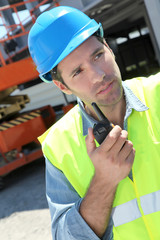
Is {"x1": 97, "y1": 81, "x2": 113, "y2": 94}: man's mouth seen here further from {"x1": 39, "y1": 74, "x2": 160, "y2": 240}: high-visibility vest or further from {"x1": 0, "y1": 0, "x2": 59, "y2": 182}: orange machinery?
{"x1": 0, "y1": 0, "x2": 59, "y2": 182}: orange machinery

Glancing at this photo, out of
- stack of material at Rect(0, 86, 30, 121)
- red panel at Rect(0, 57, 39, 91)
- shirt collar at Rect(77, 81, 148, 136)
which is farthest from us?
stack of material at Rect(0, 86, 30, 121)

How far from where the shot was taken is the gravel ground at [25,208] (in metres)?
3.89

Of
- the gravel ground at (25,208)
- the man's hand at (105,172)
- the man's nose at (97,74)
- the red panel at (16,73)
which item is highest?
the man's nose at (97,74)

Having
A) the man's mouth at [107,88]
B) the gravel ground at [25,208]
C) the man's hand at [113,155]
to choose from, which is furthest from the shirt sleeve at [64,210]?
the gravel ground at [25,208]

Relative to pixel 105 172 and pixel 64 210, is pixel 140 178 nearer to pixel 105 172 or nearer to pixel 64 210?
pixel 105 172

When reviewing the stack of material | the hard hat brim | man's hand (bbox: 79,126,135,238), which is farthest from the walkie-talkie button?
the stack of material

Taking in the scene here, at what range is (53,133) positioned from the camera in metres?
1.63

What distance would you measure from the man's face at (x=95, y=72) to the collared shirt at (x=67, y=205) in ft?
0.34

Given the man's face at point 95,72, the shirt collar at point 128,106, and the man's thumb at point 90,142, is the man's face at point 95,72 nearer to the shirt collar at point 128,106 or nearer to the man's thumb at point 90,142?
the shirt collar at point 128,106

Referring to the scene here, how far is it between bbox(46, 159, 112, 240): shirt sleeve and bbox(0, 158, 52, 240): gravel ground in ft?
7.81

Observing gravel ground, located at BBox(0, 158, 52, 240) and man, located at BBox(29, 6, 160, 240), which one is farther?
gravel ground, located at BBox(0, 158, 52, 240)

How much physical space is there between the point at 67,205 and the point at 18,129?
5.18 m

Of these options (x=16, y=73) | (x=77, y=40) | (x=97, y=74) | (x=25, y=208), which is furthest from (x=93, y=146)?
(x=16, y=73)

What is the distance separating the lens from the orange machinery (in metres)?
6.00
